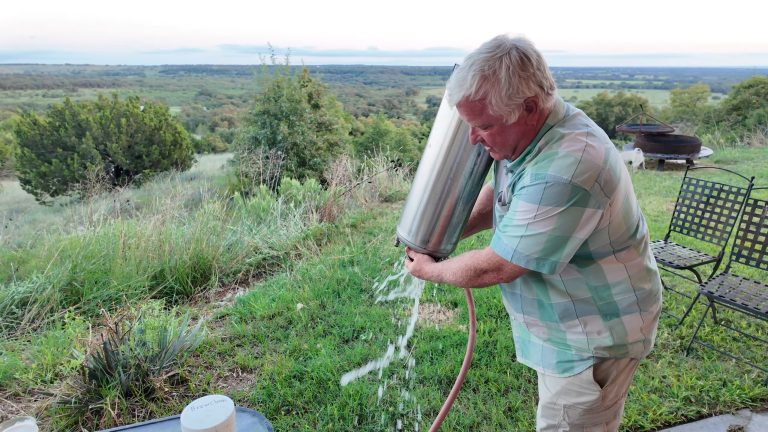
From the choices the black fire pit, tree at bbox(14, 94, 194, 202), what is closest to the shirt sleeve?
the black fire pit

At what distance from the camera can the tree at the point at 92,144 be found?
9664 mm

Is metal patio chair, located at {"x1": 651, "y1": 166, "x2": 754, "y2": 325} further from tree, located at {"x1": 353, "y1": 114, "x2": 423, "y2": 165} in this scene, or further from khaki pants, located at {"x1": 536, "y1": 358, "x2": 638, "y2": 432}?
tree, located at {"x1": 353, "y1": 114, "x2": 423, "y2": 165}

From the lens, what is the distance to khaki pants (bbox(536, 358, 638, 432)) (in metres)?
1.47

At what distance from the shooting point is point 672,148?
6887 millimetres

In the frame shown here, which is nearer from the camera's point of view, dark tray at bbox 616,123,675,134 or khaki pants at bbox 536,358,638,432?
khaki pants at bbox 536,358,638,432

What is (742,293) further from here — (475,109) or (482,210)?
(475,109)

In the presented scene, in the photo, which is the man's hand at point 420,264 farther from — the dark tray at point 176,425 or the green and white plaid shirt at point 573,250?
the dark tray at point 176,425

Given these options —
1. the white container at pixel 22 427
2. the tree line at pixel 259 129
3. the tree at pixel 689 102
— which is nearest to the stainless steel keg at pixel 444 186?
the white container at pixel 22 427

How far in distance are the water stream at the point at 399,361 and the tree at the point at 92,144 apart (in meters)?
7.41

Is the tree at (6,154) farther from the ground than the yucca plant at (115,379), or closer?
closer

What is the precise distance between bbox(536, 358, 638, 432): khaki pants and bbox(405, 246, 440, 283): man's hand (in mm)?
540

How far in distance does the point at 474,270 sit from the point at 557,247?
0.25 meters

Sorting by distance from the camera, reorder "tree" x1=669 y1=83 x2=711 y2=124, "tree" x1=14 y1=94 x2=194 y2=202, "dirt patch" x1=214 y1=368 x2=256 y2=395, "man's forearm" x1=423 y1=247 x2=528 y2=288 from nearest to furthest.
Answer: "man's forearm" x1=423 y1=247 x2=528 y2=288
"dirt patch" x1=214 y1=368 x2=256 y2=395
"tree" x1=14 y1=94 x2=194 y2=202
"tree" x1=669 y1=83 x2=711 y2=124

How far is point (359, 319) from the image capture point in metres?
3.29
